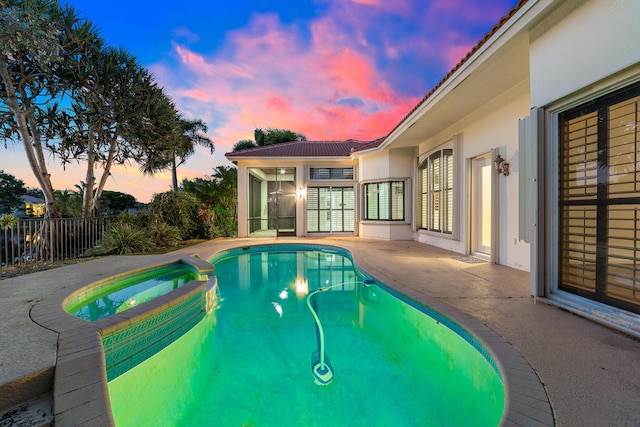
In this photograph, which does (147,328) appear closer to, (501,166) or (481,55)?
(481,55)

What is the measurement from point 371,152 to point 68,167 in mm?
11119

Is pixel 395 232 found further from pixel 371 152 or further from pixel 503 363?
pixel 503 363

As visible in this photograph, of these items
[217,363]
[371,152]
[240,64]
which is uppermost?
Result: [240,64]

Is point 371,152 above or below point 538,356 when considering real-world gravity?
above

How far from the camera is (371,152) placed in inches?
438

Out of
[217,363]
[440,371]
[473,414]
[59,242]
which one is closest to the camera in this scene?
[473,414]

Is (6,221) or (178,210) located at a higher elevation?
(178,210)

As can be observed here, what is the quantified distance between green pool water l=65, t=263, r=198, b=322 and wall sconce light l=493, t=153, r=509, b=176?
6897 mm

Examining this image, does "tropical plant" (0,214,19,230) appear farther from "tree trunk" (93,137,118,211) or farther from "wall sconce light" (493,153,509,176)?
"wall sconce light" (493,153,509,176)

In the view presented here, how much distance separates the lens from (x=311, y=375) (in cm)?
301

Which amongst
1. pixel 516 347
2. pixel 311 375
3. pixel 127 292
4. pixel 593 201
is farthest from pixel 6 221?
pixel 593 201

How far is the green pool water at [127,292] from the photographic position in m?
4.00

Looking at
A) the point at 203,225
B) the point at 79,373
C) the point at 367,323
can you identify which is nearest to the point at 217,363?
the point at 79,373

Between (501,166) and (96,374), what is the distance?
7.05 m
